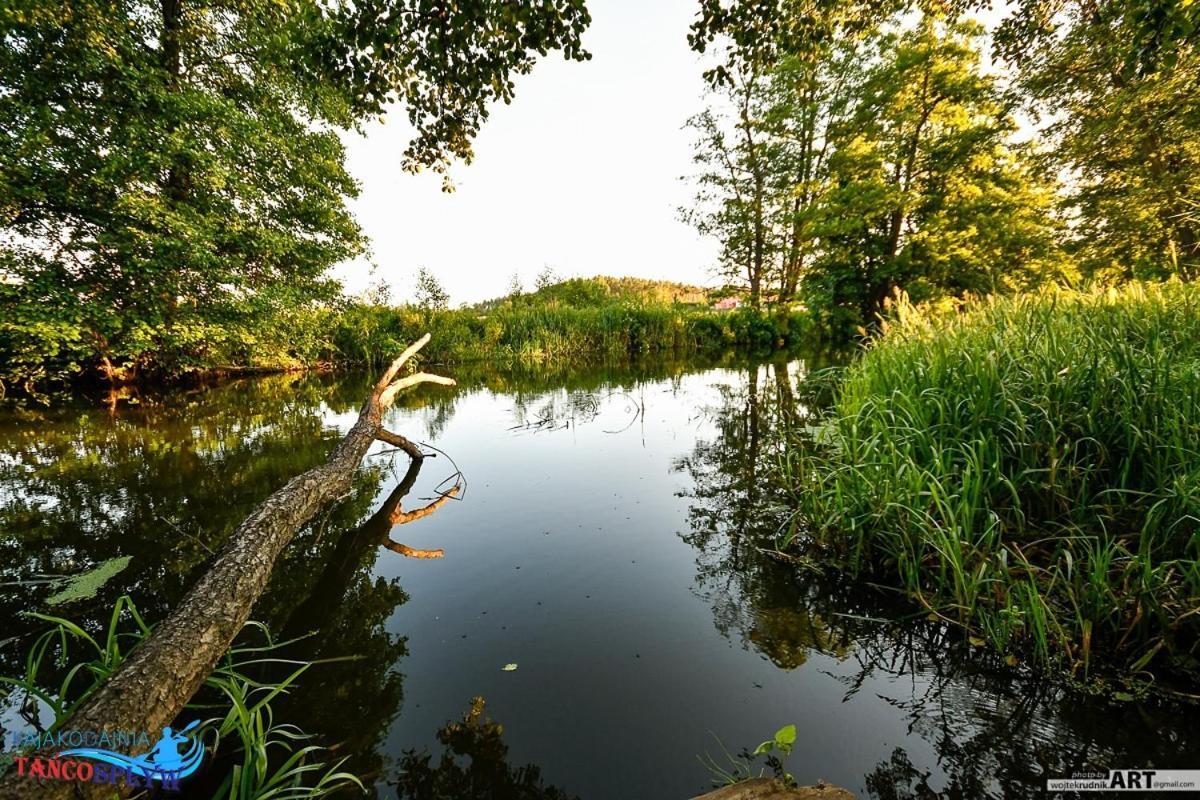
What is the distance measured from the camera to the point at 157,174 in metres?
8.30

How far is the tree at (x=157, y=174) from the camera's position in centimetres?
705

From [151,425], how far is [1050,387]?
10.8 metres

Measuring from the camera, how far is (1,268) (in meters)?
7.18

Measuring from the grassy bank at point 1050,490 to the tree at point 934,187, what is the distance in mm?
11146

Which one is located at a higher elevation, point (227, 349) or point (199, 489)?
point (227, 349)

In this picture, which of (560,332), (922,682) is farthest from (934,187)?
(922,682)

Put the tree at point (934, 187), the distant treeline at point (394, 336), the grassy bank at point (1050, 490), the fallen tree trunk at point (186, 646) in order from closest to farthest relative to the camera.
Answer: the fallen tree trunk at point (186, 646)
the grassy bank at point (1050, 490)
the distant treeline at point (394, 336)
the tree at point (934, 187)

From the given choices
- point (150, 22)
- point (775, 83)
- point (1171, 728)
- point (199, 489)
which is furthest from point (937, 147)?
point (150, 22)

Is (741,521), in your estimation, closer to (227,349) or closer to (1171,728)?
(1171,728)

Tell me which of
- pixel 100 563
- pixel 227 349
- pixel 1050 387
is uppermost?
pixel 227 349

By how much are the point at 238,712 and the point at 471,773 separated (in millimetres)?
768

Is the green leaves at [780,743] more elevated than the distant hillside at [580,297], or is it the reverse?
the distant hillside at [580,297]

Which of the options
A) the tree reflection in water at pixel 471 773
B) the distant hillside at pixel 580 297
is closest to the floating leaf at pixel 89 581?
the tree reflection in water at pixel 471 773

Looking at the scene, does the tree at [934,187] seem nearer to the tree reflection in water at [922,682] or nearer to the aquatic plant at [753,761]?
the tree reflection in water at [922,682]
